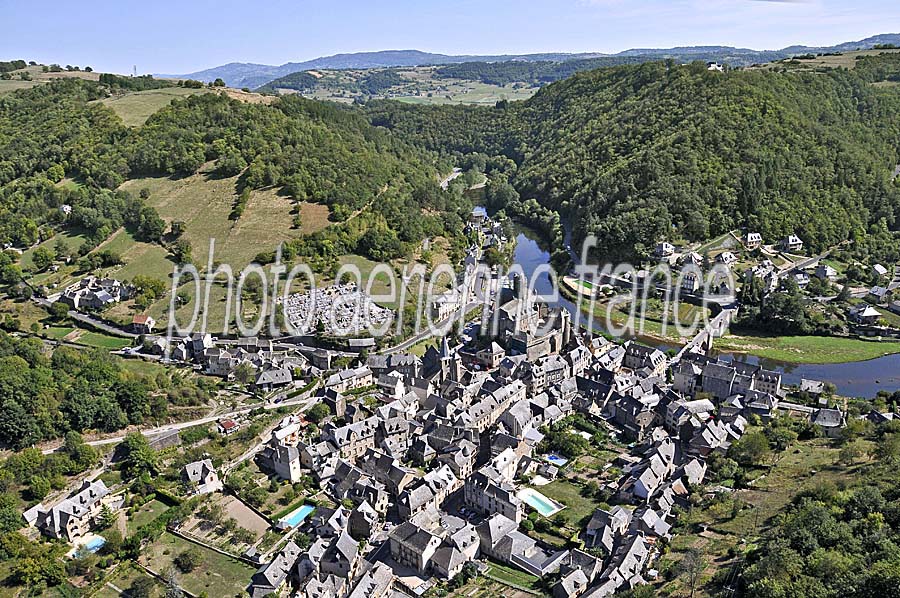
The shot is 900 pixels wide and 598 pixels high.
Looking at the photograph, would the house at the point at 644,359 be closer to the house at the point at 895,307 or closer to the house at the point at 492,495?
the house at the point at 492,495

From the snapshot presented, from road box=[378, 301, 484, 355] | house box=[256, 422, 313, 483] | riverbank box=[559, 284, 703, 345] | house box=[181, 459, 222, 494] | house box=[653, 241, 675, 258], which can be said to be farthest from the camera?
house box=[653, 241, 675, 258]

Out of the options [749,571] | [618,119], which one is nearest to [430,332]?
[749,571]

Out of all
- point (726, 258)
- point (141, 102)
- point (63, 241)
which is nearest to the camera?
point (726, 258)

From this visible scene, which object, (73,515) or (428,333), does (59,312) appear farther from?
Result: (73,515)

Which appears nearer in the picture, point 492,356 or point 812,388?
point 812,388

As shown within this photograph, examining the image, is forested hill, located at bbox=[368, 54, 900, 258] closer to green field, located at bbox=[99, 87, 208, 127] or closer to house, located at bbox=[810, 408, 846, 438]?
house, located at bbox=[810, 408, 846, 438]

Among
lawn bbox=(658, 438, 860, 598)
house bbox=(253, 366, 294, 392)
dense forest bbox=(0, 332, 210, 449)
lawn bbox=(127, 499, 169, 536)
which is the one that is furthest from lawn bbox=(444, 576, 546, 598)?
dense forest bbox=(0, 332, 210, 449)

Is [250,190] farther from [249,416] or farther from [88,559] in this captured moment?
[88,559]

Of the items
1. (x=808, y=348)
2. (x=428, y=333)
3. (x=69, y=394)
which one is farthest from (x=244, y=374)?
(x=808, y=348)
